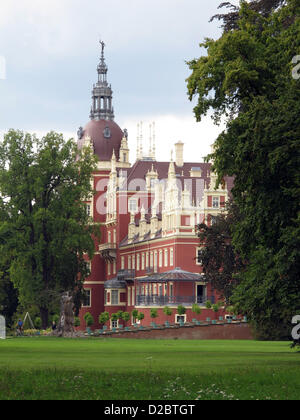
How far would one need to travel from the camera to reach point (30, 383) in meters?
25.5

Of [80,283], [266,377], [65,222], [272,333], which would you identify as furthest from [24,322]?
[266,377]

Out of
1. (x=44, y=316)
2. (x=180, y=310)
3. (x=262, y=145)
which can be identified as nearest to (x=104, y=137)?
(x=180, y=310)

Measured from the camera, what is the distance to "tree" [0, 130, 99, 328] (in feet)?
244

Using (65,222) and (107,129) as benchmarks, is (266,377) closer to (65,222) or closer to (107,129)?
(65,222)

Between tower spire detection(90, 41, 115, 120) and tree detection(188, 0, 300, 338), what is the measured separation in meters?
86.1

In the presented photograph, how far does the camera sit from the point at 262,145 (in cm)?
3350

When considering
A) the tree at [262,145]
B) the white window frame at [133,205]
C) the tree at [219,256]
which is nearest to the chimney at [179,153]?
the white window frame at [133,205]

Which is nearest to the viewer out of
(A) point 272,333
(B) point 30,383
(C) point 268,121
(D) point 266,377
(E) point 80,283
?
(B) point 30,383

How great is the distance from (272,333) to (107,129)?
199 feet

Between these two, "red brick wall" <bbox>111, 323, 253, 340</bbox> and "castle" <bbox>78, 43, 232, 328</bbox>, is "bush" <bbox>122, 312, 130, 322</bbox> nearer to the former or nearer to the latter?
"castle" <bbox>78, 43, 232, 328</bbox>

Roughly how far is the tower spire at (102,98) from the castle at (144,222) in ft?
0.38

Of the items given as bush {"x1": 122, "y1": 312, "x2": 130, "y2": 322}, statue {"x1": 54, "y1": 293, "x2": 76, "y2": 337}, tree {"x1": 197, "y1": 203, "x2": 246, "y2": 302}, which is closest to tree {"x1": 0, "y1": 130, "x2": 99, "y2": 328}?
statue {"x1": 54, "y1": 293, "x2": 76, "y2": 337}

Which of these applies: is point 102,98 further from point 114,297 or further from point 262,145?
point 262,145

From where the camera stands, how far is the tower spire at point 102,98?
412 ft
